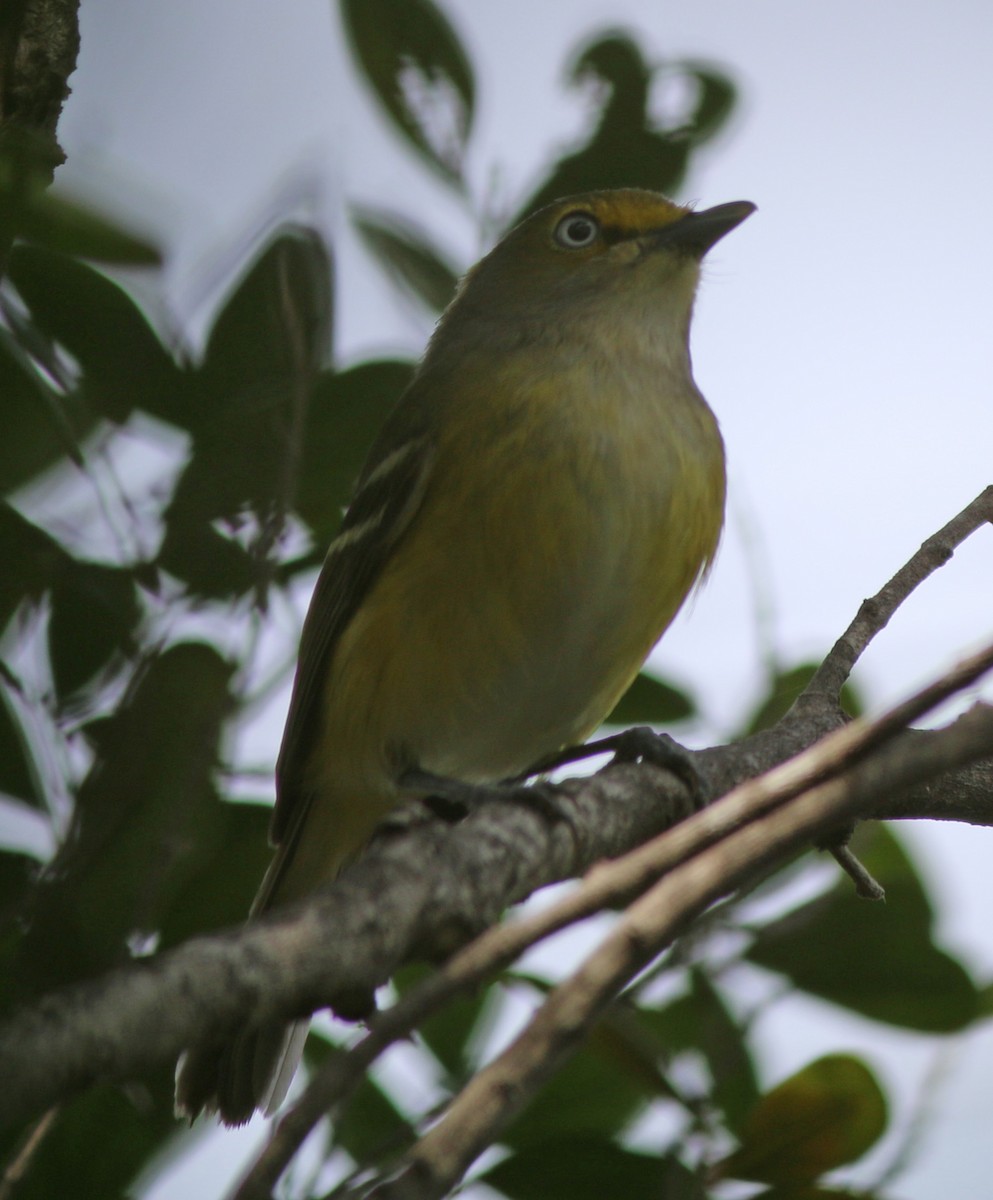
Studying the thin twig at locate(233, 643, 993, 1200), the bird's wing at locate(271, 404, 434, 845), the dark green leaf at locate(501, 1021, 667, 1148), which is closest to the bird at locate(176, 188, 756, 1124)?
the bird's wing at locate(271, 404, 434, 845)

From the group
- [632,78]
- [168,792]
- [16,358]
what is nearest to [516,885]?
[168,792]

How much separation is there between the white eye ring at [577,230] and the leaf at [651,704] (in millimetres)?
1519

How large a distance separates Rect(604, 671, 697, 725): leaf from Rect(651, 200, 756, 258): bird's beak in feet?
4.62

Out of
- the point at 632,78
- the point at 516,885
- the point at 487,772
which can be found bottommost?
the point at 487,772

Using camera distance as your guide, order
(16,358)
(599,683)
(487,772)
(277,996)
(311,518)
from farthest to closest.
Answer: (487,772) < (599,683) < (311,518) < (16,358) < (277,996)

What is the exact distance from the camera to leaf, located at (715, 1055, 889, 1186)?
2752 millimetres

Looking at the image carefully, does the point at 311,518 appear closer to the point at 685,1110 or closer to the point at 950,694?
the point at 685,1110

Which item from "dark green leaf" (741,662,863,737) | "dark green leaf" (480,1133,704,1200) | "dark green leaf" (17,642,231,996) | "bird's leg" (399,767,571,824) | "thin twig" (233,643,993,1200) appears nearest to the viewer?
"thin twig" (233,643,993,1200)

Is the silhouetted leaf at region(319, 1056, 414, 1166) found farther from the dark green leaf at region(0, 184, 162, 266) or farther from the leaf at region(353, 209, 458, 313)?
the leaf at region(353, 209, 458, 313)

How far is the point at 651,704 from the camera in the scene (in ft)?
13.4

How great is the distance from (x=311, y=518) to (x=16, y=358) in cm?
102

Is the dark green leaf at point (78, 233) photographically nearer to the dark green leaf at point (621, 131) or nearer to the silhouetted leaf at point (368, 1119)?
the dark green leaf at point (621, 131)

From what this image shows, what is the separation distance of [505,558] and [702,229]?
1463 millimetres

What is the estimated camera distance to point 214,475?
2951 millimetres
